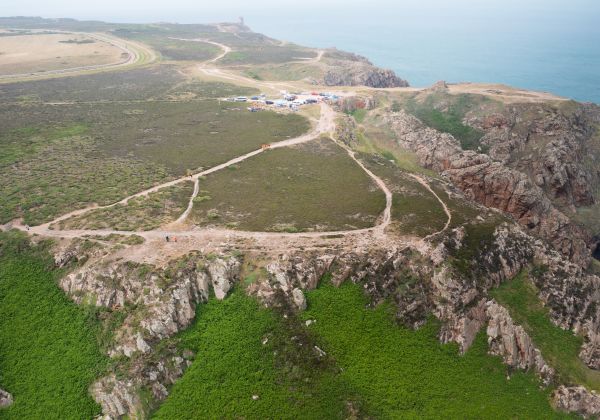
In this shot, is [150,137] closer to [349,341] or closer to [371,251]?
[371,251]

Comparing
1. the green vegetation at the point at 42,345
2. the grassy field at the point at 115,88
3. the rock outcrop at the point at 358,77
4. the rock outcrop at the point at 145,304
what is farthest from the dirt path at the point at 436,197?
the rock outcrop at the point at 358,77

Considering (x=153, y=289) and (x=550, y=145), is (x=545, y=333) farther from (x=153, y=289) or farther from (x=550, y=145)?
(x=550, y=145)

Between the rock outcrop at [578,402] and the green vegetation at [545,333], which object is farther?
the green vegetation at [545,333]

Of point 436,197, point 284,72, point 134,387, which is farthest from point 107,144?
point 284,72

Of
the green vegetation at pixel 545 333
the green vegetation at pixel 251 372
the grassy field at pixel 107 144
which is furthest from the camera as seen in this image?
the grassy field at pixel 107 144

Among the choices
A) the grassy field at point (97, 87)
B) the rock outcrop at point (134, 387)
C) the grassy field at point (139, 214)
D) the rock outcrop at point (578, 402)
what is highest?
the grassy field at point (97, 87)

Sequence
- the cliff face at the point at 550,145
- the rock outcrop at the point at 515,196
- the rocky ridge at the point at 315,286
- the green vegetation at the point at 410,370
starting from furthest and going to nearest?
the cliff face at the point at 550,145
the rock outcrop at the point at 515,196
the rocky ridge at the point at 315,286
the green vegetation at the point at 410,370

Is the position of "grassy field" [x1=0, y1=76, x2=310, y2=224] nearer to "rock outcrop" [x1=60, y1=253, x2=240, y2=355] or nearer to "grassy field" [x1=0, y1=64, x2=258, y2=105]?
"grassy field" [x1=0, y1=64, x2=258, y2=105]

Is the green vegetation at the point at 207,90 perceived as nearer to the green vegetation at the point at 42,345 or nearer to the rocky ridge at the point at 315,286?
the green vegetation at the point at 42,345
